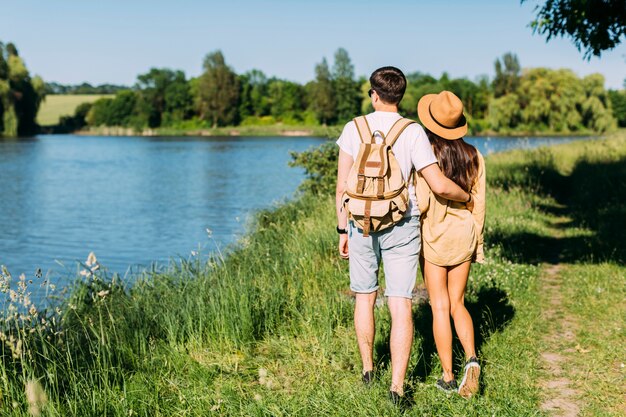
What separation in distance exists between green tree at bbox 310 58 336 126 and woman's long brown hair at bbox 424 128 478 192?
101 metres

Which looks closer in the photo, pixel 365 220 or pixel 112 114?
pixel 365 220

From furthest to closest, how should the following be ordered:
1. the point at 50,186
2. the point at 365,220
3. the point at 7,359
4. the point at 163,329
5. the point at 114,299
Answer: the point at 50,186, the point at 114,299, the point at 163,329, the point at 7,359, the point at 365,220

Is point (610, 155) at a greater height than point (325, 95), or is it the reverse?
point (325, 95)

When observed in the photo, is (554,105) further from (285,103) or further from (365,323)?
(365,323)

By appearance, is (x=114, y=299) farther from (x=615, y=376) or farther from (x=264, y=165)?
(x=264, y=165)

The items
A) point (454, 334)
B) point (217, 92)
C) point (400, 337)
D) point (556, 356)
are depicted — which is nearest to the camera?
point (400, 337)

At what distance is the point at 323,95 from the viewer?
104438 mm

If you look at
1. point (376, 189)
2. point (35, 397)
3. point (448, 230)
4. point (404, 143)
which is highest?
point (404, 143)

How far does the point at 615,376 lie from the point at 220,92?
107196mm

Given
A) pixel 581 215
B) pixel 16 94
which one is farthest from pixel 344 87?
pixel 581 215

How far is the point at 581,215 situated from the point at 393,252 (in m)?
9.52

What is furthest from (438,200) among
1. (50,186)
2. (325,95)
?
(325,95)

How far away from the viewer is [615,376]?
4.83 metres

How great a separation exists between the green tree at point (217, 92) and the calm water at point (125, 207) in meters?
66.3
